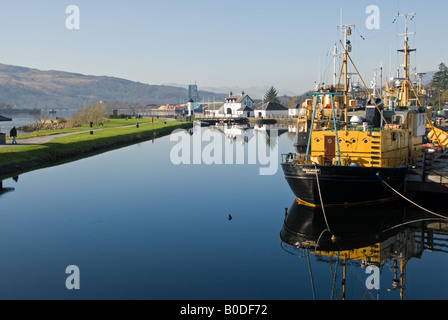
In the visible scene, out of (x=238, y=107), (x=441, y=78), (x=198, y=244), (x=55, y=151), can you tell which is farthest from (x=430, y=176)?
(x=441, y=78)

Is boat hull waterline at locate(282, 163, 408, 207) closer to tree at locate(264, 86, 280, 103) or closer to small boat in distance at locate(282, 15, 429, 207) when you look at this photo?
small boat in distance at locate(282, 15, 429, 207)

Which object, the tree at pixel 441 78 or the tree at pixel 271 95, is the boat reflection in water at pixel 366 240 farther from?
the tree at pixel 271 95

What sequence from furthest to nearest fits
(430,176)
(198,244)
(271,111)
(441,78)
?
(441,78)
(271,111)
(430,176)
(198,244)

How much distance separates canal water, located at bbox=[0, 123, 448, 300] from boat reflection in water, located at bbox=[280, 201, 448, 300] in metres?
0.06

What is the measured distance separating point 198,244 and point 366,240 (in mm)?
8280

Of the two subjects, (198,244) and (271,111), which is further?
(271,111)

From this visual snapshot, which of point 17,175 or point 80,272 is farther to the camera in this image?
point 17,175

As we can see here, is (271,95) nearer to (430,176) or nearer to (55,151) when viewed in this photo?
(55,151)

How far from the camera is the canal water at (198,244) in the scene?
56.0ft

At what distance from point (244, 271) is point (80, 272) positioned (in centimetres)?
655

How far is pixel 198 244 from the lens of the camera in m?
22.1
